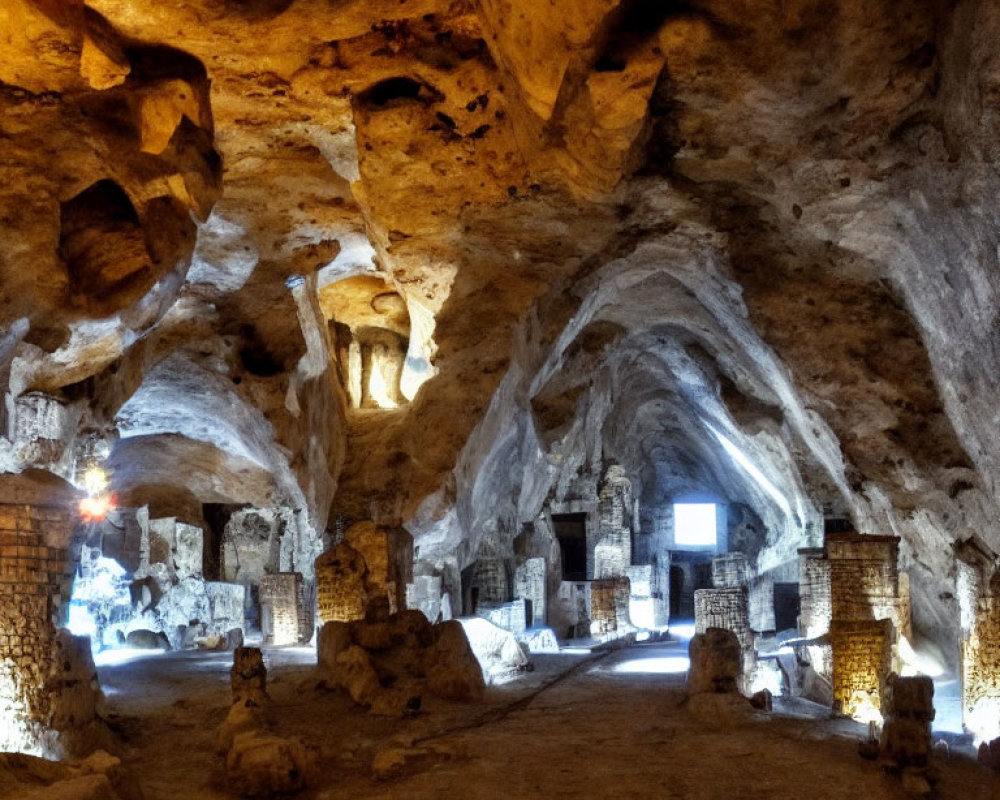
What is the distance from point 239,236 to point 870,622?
11.5 metres

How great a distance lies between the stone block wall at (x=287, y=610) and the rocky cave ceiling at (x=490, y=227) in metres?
2.16

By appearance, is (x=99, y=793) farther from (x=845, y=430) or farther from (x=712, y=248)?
(x=845, y=430)

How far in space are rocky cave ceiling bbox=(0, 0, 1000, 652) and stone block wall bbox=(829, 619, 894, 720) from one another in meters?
2.24

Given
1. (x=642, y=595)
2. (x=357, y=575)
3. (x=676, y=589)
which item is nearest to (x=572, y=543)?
(x=642, y=595)

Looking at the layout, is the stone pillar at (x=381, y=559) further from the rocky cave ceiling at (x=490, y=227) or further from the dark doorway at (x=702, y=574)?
the dark doorway at (x=702, y=574)

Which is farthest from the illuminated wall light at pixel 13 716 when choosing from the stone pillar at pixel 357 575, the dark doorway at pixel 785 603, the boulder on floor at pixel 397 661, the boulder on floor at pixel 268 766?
the dark doorway at pixel 785 603

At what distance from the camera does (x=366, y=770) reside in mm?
8391

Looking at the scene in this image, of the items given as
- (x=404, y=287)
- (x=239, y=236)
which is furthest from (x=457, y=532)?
(x=239, y=236)

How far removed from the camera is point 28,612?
8.18 meters

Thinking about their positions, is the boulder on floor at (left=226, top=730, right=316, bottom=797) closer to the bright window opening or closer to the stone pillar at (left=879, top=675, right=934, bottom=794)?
the stone pillar at (left=879, top=675, right=934, bottom=794)

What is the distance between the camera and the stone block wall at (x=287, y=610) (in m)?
19.5

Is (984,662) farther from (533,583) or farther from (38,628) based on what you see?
(38,628)

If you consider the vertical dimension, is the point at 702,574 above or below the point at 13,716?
below

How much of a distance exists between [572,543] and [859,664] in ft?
52.1
